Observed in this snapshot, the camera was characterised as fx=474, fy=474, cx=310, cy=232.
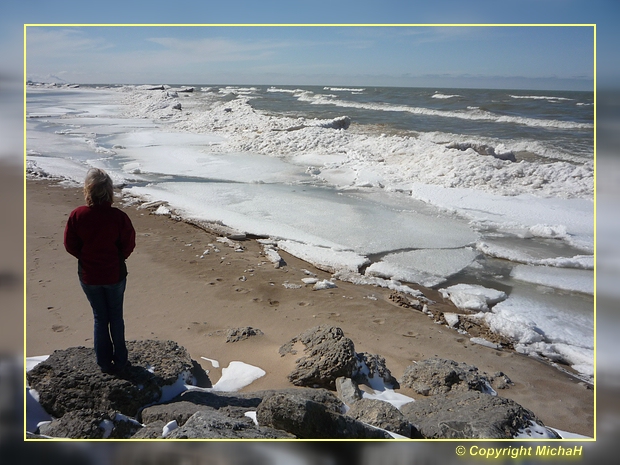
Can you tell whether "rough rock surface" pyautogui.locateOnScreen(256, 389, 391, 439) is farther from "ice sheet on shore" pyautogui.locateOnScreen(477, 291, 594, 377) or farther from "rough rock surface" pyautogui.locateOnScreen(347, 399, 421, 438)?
"ice sheet on shore" pyautogui.locateOnScreen(477, 291, 594, 377)

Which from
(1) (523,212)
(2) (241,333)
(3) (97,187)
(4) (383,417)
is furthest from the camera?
(1) (523,212)

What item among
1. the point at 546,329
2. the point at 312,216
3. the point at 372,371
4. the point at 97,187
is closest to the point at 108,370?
the point at 97,187

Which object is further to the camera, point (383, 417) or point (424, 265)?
point (424, 265)

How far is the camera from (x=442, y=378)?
3064mm

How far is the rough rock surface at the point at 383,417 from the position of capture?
2.38 metres

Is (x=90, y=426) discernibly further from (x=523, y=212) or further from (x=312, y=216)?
(x=523, y=212)

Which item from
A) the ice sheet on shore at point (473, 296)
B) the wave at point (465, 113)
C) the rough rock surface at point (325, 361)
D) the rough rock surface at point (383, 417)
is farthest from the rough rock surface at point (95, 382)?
the wave at point (465, 113)

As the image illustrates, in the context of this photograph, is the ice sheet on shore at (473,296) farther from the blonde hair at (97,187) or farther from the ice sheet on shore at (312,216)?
the blonde hair at (97,187)

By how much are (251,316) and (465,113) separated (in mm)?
15745

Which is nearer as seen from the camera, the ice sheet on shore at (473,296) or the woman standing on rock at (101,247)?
the woman standing on rock at (101,247)

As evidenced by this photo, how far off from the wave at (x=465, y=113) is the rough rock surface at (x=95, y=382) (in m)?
13.1

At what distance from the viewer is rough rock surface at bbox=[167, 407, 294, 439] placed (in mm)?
2131

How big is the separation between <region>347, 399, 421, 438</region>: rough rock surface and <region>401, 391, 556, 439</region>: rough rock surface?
10 centimetres

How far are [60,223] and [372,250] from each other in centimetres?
392
